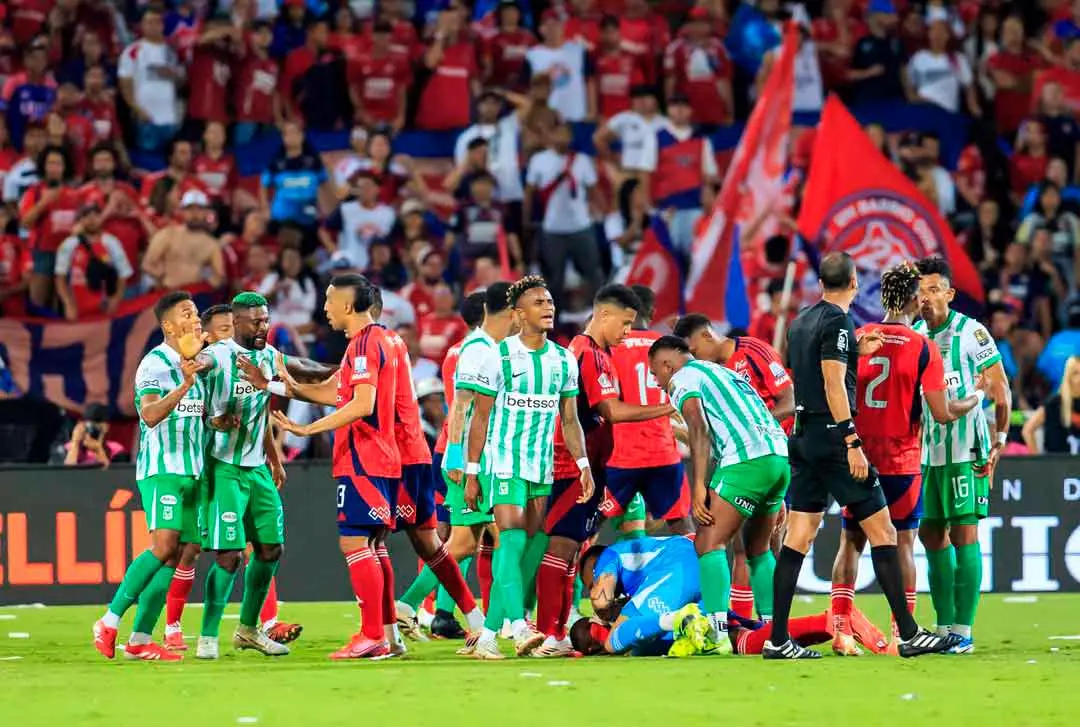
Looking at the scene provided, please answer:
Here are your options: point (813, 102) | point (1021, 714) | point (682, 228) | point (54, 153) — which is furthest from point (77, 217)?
point (1021, 714)

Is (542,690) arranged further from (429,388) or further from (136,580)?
(429,388)

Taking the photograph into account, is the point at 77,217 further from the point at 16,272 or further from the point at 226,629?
the point at 226,629

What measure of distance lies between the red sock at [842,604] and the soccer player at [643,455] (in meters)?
1.84

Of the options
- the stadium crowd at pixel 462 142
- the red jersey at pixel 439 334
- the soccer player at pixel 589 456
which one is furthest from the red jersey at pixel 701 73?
the soccer player at pixel 589 456

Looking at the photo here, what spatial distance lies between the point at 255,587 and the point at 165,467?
96 cm

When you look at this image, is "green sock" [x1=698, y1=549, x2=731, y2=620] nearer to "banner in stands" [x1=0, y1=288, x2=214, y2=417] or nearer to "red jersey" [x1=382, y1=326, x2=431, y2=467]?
"red jersey" [x1=382, y1=326, x2=431, y2=467]

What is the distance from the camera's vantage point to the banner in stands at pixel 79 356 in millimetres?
18312

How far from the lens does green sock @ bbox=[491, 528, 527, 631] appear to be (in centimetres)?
1172

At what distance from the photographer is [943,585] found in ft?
39.7

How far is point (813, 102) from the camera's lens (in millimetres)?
24047

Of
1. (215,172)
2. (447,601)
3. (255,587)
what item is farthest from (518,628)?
(215,172)

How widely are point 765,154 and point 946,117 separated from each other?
15.0 ft

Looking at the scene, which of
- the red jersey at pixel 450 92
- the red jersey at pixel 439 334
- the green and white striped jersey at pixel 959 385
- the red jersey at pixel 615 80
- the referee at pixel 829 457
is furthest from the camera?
the red jersey at pixel 615 80

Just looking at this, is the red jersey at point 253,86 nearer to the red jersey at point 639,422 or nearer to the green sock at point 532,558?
the red jersey at point 639,422
